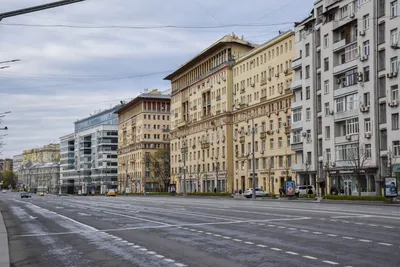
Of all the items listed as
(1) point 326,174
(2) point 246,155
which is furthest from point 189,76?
(1) point 326,174

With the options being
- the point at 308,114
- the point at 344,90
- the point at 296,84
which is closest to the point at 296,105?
the point at 296,84

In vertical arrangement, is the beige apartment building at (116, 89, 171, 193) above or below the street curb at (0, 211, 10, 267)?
above

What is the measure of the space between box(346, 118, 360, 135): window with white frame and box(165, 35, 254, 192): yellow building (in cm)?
3943

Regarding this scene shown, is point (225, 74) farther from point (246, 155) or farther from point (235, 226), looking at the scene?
point (235, 226)

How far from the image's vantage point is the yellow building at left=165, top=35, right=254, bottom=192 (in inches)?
4439

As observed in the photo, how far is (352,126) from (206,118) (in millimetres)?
52229

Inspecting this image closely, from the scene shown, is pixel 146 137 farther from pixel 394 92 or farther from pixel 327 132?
pixel 394 92

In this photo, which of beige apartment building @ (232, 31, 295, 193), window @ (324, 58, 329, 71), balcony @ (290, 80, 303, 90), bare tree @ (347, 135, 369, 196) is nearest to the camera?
bare tree @ (347, 135, 369, 196)

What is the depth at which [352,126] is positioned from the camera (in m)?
72.8

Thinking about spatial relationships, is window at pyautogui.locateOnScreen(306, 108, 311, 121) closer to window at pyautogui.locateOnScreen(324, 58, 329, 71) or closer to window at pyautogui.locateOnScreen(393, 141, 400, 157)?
window at pyautogui.locateOnScreen(324, 58, 329, 71)

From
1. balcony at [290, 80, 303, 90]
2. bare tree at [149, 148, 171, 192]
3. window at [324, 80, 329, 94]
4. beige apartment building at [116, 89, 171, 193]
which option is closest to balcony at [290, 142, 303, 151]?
balcony at [290, 80, 303, 90]

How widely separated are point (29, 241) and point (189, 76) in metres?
114

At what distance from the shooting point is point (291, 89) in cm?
8781

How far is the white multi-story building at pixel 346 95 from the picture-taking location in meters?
66.0
